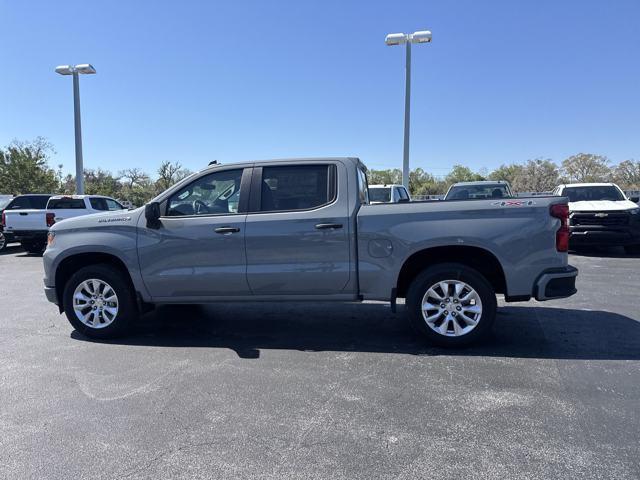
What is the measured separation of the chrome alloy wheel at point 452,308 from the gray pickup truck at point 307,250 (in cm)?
1

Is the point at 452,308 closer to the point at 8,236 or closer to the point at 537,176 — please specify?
the point at 8,236

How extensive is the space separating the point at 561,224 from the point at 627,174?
241ft

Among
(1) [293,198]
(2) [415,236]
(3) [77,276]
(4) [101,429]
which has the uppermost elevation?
(1) [293,198]

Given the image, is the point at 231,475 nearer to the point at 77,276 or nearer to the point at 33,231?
the point at 77,276

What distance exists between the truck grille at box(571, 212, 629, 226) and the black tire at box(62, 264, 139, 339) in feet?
35.1

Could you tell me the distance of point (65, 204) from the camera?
14.1 metres

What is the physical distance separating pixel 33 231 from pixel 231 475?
44.5 ft

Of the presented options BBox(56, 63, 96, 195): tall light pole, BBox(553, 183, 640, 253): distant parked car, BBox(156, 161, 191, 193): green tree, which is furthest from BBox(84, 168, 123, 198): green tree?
BBox(553, 183, 640, 253): distant parked car

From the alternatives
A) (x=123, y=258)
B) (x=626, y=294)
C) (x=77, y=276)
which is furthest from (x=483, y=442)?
(x=626, y=294)

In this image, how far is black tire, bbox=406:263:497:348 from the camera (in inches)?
185

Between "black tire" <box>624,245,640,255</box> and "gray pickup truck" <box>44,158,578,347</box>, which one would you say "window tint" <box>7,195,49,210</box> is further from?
"black tire" <box>624,245,640,255</box>

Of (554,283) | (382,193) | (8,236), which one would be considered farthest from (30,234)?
(554,283)


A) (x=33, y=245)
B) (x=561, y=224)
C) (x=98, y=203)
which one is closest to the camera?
(x=561, y=224)

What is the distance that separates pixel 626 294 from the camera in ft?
23.6
